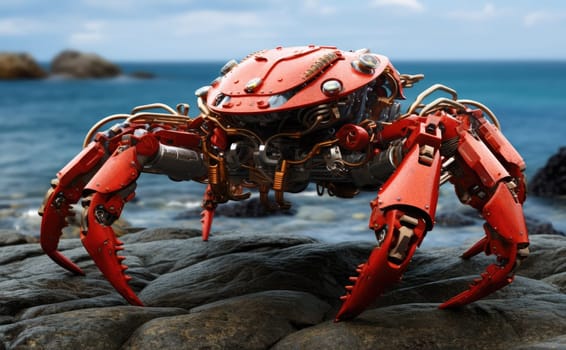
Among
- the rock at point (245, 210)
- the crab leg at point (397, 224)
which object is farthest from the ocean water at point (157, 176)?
the crab leg at point (397, 224)

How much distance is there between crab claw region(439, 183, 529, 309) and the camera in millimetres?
5289

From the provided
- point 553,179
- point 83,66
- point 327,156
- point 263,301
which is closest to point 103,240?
point 263,301

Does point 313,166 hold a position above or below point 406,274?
above

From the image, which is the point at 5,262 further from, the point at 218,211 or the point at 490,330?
the point at 218,211

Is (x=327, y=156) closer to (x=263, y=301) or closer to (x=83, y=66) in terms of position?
(x=263, y=301)

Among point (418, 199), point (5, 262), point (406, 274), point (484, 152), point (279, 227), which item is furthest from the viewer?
point (279, 227)

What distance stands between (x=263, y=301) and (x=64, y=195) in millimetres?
2188

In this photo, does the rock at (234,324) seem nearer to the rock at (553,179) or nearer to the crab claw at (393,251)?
the crab claw at (393,251)

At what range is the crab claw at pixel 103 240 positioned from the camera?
5.69 meters

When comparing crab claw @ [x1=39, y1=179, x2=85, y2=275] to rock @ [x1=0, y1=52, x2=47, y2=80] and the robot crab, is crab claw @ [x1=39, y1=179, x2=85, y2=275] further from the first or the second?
rock @ [x1=0, y1=52, x2=47, y2=80]

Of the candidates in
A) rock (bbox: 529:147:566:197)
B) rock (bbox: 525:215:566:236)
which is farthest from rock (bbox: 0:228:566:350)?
rock (bbox: 529:147:566:197)

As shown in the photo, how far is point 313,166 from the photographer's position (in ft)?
19.6

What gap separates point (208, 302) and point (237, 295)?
261 mm

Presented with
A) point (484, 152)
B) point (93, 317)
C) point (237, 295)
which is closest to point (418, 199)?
point (484, 152)
